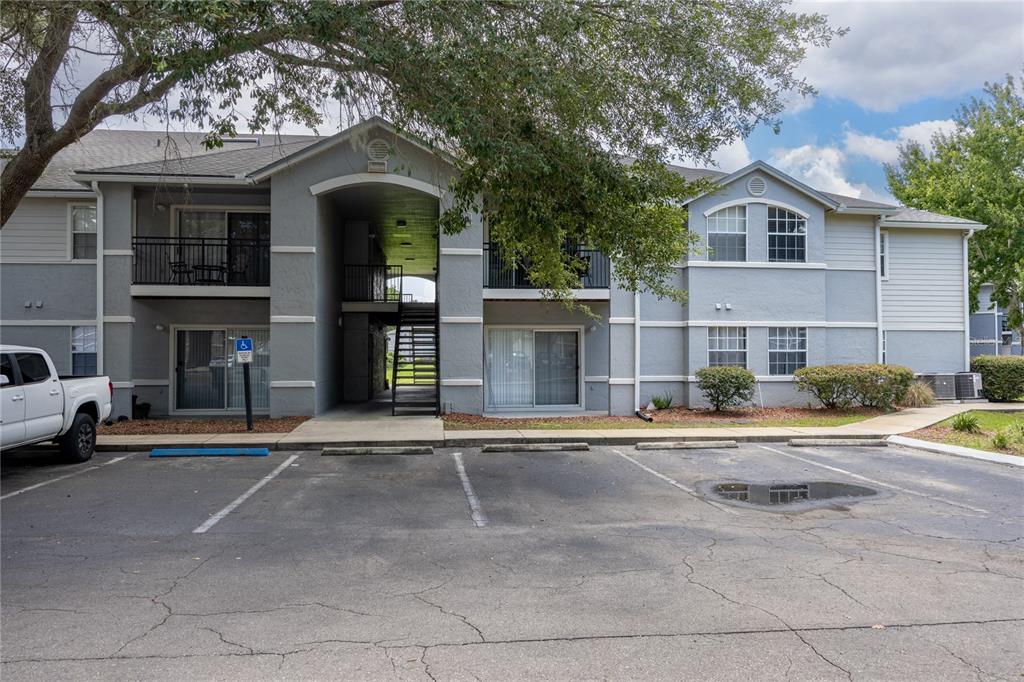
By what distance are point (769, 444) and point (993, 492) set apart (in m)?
4.59

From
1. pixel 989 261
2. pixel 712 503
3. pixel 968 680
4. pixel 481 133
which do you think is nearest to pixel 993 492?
pixel 712 503

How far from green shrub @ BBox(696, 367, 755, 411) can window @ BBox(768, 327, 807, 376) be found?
1523 millimetres

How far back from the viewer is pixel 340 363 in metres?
19.9

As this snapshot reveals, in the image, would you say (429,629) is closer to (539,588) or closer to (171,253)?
(539,588)

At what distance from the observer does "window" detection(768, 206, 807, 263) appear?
1844cm

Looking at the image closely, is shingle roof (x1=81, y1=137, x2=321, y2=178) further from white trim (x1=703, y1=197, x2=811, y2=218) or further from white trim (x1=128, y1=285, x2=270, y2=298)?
white trim (x1=703, y1=197, x2=811, y2=218)

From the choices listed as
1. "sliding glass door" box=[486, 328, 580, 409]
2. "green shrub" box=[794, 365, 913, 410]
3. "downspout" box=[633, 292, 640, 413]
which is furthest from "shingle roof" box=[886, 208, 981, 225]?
"sliding glass door" box=[486, 328, 580, 409]

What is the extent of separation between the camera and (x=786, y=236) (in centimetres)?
1848

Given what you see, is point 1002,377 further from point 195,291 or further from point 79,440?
point 79,440

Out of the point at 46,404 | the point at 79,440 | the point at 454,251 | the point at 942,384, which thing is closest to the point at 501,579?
the point at 46,404

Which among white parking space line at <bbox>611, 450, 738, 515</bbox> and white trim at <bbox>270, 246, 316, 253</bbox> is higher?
white trim at <bbox>270, 246, 316, 253</bbox>

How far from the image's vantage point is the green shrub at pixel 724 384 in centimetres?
1686

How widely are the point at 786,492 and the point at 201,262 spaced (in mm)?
15074

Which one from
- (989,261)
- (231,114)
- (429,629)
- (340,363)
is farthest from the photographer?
(989,261)
